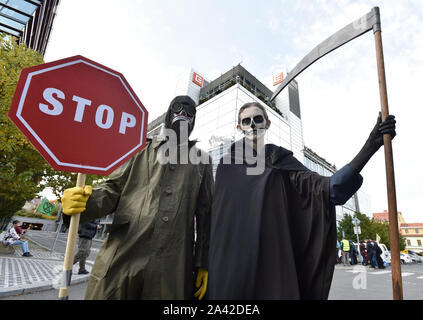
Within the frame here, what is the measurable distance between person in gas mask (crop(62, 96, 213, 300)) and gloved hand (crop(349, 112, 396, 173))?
1119 mm

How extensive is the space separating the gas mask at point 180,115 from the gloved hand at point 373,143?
1.33 metres

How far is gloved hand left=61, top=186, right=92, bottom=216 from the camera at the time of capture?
1.40 meters

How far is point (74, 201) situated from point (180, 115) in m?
1.13

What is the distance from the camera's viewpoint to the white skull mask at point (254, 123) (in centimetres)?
222

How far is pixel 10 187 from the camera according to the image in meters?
7.87

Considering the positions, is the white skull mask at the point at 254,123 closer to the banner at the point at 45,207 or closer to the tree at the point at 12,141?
the tree at the point at 12,141

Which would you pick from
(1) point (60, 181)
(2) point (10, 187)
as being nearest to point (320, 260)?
(2) point (10, 187)

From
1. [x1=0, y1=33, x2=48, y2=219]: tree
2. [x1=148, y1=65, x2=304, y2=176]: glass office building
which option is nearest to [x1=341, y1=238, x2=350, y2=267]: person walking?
[x1=148, y1=65, x2=304, y2=176]: glass office building

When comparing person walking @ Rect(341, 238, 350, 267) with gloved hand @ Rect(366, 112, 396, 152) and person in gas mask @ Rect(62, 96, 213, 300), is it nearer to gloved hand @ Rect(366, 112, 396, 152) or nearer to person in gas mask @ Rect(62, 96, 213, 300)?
gloved hand @ Rect(366, 112, 396, 152)

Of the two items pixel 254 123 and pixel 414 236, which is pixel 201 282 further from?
pixel 414 236

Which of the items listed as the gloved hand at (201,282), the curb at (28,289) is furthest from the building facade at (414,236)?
the gloved hand at (201,282)
